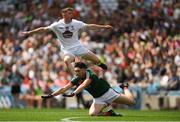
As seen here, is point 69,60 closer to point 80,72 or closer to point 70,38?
point 70,38

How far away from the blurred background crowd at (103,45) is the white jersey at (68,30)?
19.8ft

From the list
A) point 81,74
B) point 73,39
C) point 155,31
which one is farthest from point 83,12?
point 81,74

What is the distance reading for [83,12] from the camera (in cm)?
3678

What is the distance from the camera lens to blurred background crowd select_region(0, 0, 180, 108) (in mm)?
31305

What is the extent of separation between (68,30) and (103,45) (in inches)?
457

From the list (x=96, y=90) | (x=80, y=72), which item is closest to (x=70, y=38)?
(x=96, y=90)

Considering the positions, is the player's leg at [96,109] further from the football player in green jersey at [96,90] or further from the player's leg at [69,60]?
the player's leg at [69,60]

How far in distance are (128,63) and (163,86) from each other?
2.47 metres

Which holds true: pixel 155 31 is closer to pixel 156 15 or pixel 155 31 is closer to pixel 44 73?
pixel 156 15

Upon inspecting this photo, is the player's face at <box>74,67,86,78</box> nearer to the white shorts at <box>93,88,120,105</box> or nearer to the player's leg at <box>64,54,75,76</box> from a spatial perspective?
the white shorts at <box>93,88,120,105</box>

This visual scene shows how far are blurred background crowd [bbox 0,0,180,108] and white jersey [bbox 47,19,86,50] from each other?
238 inches

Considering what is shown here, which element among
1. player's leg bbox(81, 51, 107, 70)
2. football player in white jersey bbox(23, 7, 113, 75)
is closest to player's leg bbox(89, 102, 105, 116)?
football player in white jersey bbox(23, 7, 113, 75)


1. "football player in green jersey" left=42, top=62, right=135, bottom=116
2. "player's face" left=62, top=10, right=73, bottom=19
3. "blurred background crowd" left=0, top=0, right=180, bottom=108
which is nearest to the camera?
"football player in green jersey" left=42, top=62, right=135, bottom=116

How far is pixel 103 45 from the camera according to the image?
34.2 metres
